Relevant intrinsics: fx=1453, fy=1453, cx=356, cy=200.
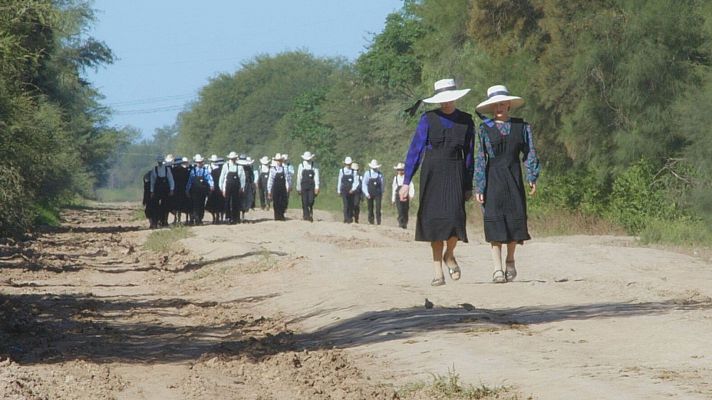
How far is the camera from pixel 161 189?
38.6 metres

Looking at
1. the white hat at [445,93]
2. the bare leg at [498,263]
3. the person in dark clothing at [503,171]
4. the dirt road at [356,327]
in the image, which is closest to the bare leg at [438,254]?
the dirt road at [356,327]

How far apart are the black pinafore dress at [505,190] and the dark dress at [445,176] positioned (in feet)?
1.50

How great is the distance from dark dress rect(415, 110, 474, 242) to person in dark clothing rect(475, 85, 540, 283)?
1.28ft

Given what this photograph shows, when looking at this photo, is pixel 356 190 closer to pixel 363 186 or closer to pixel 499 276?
pixel 363 186

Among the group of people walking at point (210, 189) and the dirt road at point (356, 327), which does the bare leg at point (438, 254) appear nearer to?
the dirt road at point (356, 327)

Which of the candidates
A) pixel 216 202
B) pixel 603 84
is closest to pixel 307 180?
pixel 216 202

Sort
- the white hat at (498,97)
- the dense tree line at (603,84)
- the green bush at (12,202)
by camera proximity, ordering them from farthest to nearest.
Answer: the dense tree line at (603,84), the green bush at (12,202), the white hat at (498,97)

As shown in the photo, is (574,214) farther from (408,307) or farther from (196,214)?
(408,307)

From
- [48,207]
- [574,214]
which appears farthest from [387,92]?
[574,214]

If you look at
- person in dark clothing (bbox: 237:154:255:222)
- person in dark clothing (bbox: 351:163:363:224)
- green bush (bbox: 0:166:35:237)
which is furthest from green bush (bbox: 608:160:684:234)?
green bush (bbox: 0:166:35:237)

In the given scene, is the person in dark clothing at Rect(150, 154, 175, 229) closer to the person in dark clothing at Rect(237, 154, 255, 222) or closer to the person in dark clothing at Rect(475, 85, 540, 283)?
the person in dark clothing at Rect(237, 154, 255, 222)

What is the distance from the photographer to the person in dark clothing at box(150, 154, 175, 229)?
3862 centimetres

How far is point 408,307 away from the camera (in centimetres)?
1410

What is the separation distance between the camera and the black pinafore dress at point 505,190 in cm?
1502
